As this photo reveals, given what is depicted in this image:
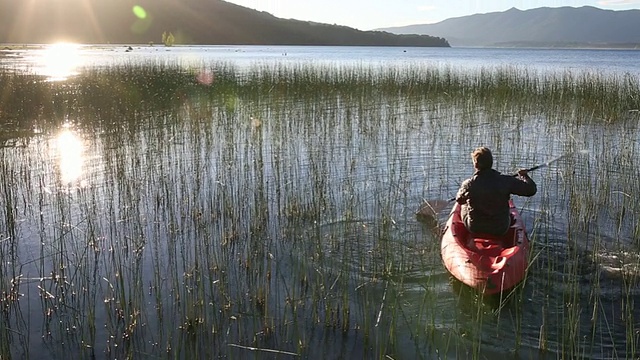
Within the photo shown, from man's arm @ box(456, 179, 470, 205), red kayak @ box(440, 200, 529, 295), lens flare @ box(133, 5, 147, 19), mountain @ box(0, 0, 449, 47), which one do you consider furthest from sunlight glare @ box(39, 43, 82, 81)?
lens flare @ box(133, 5, 147, 19)

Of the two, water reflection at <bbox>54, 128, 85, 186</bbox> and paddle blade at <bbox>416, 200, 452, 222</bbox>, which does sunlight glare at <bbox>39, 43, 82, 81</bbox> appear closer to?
water reflection at <bbox>54, 128, 85, 186</bbox>

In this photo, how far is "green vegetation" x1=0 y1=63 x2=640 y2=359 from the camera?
4875 mm

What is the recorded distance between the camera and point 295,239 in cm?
690

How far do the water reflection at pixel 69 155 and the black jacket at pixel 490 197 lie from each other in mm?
5931

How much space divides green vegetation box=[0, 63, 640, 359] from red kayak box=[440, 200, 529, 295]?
8.5 inches

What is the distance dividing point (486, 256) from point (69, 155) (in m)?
8.17

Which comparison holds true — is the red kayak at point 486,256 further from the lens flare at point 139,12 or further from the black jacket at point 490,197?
the lens flare at point 139,12

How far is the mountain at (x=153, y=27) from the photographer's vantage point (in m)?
140

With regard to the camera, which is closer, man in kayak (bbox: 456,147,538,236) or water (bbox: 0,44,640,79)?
man in kayak (bbox: 456,147,538,236)

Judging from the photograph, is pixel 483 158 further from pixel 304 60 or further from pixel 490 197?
pixel 304 60

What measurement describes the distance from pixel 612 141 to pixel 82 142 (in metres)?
10.5

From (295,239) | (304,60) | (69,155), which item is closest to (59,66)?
(304,60)

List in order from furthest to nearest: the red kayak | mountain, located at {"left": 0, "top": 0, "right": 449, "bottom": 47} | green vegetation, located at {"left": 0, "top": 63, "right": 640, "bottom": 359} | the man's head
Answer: mountain, located at {"left": 0, "top": 0, "right": 449, "bottom": 47}
the man's head
the red kayak
green vegetation, located at {"left": 0, "top": 63, "right": 640, "bottom": 359}

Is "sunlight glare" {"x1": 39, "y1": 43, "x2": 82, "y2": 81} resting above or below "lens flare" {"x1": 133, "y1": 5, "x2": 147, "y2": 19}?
below
